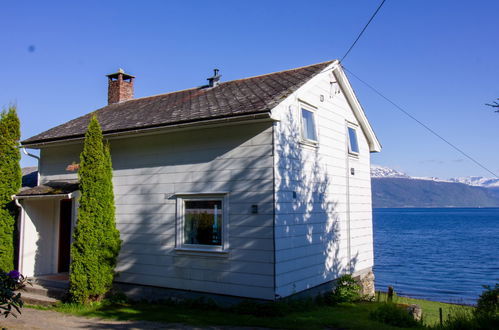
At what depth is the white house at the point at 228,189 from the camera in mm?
10750

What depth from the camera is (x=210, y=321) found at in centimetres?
970

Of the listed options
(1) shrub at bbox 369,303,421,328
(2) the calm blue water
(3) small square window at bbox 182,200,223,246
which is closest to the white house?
(3) small square window at bbox 182,200,223,246

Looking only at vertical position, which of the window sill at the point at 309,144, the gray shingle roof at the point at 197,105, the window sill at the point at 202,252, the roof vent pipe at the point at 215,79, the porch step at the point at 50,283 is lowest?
the porch step at the point at 50,283

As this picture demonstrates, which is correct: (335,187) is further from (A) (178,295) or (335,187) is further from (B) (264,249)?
(A) (178,295)

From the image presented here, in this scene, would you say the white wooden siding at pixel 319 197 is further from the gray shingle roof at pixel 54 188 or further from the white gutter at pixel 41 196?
the gray shingle roof at pixel 54 188

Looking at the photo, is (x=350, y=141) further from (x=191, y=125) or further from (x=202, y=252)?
(x=202, y=252)

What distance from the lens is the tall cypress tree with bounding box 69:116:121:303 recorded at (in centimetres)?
1152

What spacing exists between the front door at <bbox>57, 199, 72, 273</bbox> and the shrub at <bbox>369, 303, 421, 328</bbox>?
10.9m

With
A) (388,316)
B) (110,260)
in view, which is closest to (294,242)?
(388,316)

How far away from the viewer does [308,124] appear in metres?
12.7

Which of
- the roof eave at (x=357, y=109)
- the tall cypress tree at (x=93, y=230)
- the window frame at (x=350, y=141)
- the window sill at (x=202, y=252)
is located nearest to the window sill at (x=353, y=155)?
the window frame at (x=350, y=141)

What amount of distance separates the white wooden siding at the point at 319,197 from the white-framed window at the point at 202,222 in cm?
156

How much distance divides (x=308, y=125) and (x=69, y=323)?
809 cm

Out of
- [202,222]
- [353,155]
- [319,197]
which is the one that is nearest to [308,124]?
[319,197]
